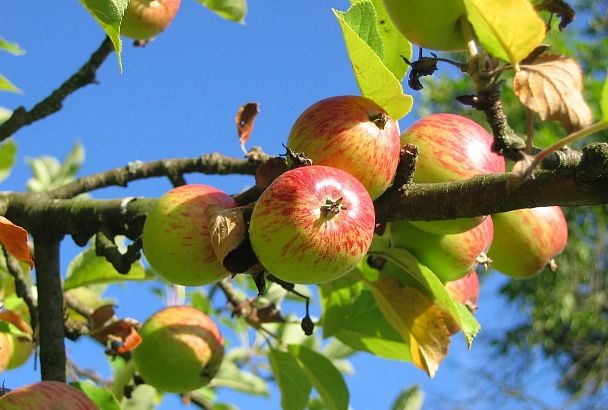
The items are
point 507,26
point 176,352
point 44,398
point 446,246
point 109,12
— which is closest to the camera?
point 507,26

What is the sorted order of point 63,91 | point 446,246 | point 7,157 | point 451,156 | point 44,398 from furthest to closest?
point 7,157 < point 63,91 < point 446,246 < point 451,156 < point 44,398

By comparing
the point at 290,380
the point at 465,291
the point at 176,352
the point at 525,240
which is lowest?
the point at 290,380

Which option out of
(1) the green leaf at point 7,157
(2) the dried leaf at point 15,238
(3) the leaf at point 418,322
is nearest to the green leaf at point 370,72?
(3) the leaf at point 418,322

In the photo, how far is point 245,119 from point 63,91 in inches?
23.4

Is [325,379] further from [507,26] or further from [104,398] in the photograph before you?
[507,26]

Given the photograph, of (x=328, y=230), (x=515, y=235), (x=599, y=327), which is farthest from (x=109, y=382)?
(x=599, y=327)

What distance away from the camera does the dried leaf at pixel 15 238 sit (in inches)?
38.6

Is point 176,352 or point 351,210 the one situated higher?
point 351,210

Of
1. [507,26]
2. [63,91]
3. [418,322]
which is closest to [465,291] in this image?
[418,322]

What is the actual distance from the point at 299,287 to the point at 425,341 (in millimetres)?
892

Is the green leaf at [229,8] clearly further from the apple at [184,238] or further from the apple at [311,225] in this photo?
the apple at [311,225]

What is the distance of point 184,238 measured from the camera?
46.1 inches

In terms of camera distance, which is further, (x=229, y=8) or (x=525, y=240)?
(x=229, y=8)

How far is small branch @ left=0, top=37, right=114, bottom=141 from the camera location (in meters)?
1.77
